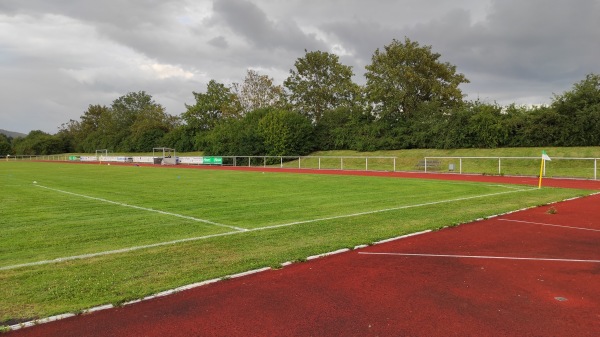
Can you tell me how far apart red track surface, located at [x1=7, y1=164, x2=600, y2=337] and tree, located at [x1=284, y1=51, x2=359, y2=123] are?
59.7 meters

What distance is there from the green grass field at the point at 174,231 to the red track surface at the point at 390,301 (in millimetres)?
563

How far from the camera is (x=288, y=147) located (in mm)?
51062

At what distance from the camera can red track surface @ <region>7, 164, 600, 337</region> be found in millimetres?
3891

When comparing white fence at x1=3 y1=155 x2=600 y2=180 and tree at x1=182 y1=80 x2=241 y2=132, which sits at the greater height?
tree at x1=182 y1=80 x2=241 y2=132

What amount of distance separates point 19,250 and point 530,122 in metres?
Answer: 38.8

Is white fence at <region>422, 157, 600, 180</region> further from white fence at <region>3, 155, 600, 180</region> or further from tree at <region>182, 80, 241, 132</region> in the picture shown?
tree at <region>182, 80, 241, 132</region>

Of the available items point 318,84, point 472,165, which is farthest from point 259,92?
point 472,165

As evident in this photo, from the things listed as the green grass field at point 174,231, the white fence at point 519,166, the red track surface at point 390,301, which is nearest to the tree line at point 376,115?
the white fence at point 519,166

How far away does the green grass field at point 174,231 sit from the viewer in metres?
5.11

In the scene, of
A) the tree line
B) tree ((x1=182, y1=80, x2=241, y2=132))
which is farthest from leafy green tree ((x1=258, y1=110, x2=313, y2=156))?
tree ((x1=182, y1=80, x2=241, y2=132))

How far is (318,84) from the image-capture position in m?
65.9

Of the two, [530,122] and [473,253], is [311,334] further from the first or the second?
[530,122]

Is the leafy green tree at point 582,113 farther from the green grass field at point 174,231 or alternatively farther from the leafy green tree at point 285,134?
the leafy green tree at point 285,134

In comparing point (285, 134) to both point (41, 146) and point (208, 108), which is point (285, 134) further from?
point (41, 146)
